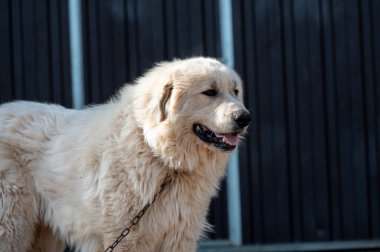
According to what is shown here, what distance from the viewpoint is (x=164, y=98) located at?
17.1 feet

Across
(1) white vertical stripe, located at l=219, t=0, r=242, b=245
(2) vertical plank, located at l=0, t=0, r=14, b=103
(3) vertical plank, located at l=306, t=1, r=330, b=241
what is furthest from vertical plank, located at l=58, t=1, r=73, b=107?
(3) vertical plank, located at l=306, t=1, r=330, b=241

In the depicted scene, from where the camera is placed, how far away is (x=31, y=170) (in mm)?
5586

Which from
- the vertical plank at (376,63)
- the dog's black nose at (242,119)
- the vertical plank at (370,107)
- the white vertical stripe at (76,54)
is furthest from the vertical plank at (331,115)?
the dog's black nose at (242,119)

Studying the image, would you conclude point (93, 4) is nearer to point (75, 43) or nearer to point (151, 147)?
point (75, 43)

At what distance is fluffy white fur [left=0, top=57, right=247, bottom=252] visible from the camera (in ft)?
16.8

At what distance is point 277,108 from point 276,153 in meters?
0.52

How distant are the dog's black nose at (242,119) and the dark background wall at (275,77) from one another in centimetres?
315

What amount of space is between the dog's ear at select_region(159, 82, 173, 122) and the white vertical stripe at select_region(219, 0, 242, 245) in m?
2.94

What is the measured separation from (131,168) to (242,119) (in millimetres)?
887

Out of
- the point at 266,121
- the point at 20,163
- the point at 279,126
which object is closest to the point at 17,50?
the point at 20,163

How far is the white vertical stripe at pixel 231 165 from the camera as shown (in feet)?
26.5

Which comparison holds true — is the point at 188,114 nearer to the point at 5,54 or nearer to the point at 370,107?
the point at 5,54

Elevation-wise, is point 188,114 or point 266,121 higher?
point 188,114

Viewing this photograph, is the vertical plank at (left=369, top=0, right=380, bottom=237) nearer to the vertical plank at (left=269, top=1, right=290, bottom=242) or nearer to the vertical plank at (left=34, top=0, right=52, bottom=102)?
the vertical plank at (left=269, top=1, right=290, bottom=242)
